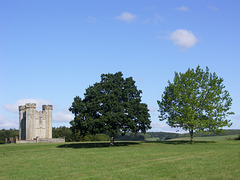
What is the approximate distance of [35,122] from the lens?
100500 mm

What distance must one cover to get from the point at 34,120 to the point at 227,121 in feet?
207

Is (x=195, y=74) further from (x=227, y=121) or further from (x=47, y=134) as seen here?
(x=47, y=134)

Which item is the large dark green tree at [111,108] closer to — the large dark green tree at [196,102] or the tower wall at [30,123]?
the large dark green tree at [196,102]

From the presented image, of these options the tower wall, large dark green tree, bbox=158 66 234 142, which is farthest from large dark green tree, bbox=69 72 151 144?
the tower wall

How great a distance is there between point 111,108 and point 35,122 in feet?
173

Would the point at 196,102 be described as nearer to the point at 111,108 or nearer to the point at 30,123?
the point at 111,108

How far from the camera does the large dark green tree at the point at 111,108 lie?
53656 millimetres

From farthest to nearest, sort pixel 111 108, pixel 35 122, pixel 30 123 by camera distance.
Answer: pixel 35 122
pixel 30 123
pixel 111 108

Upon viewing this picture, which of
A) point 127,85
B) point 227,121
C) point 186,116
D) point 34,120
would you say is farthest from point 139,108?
point 34,120

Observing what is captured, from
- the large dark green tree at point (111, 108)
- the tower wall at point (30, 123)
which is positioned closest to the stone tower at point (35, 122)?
the tower wall at point (30, 123)

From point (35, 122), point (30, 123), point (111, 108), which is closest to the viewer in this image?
point (111, 108)

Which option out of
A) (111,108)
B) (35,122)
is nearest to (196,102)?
(111,108)

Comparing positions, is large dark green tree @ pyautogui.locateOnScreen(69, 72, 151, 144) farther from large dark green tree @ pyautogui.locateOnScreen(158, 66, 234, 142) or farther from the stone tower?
the stone tower

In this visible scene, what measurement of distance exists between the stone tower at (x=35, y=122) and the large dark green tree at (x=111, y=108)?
45.5 metres
